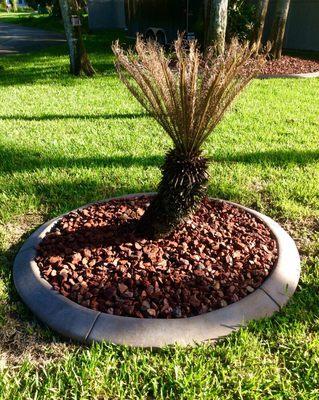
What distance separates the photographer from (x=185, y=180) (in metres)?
2.87

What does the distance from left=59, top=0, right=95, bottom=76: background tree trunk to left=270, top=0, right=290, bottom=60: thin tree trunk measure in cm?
511

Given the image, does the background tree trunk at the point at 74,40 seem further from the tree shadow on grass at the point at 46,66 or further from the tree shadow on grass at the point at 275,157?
the tree shadow on grass at the point at 275,157

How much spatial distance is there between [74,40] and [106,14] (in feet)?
48.7

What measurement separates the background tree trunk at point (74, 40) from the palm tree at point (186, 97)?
7424 mm

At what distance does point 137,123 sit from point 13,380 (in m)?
4.92

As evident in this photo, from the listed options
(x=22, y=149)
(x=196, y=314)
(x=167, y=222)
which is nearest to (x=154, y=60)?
(x=167, y=222)

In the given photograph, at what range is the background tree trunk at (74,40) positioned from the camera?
934 cm

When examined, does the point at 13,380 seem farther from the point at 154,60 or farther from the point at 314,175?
the point at 314,175

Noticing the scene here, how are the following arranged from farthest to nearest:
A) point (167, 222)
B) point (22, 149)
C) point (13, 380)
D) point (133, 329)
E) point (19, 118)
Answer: point (19, 118) → point (22, 149) → point (167, 222) → point (133, 329) → point (13, 380)

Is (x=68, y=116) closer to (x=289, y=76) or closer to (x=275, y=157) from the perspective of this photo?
(x=275, y=157)

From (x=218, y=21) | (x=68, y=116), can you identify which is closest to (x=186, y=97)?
(x=68, y=116)

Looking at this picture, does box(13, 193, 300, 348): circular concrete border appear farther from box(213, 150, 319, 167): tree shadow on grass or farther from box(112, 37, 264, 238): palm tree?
box(213, 150, 319, 167): tree shadow on grass

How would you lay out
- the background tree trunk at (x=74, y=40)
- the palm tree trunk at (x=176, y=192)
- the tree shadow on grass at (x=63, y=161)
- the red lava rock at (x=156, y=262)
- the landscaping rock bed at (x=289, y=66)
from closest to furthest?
the red lava rock at (x=156, y=262) → the palm tree trunk at (x=176, y=192) → the tree shadow on grass at (x=63, y=161) → the background tree trunk at (x=74, y=40) → the landscaping rock bed at (x=289, y=66)

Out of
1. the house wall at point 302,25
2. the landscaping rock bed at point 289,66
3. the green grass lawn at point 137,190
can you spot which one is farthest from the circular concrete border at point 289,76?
the house wall at point 302,25
